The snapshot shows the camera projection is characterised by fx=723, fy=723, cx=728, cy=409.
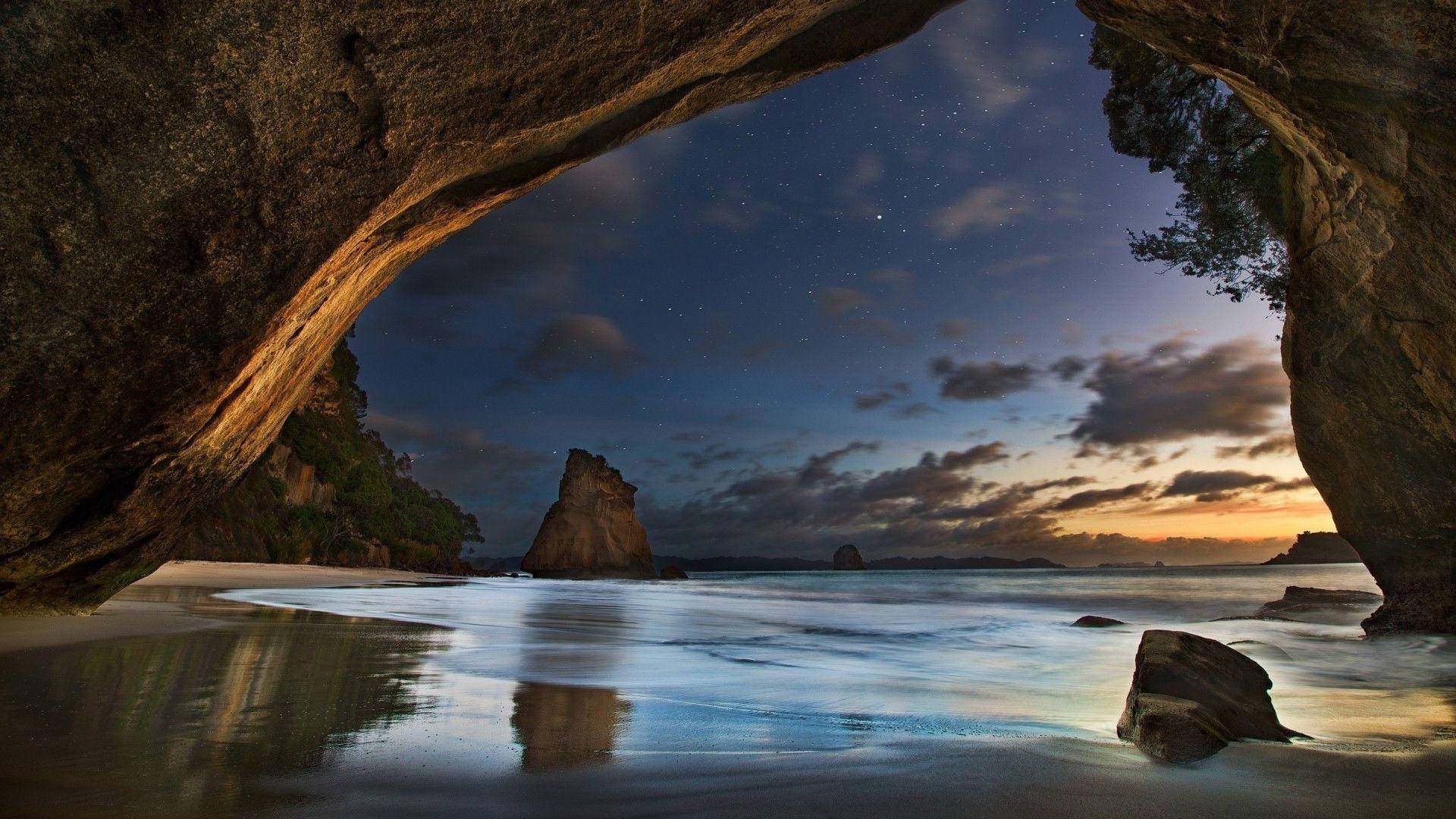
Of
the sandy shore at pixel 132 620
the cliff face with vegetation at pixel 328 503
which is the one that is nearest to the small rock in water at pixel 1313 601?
the sandy shore at pixel 132 620

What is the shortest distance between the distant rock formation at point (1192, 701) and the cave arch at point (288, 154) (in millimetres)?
4005

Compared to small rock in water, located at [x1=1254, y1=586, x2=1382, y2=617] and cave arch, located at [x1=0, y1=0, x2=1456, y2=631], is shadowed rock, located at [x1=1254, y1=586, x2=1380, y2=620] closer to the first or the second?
small rock in water, located at [x1=1254, y1=586, x2=1382, y2=617]

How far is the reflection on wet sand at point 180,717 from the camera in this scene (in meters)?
2.15

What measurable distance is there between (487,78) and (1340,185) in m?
7.31

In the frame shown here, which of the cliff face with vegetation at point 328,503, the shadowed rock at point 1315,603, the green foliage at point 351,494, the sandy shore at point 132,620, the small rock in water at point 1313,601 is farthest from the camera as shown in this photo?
the green foliage at point 351,494

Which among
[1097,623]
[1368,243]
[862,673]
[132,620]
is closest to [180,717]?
[132,620]

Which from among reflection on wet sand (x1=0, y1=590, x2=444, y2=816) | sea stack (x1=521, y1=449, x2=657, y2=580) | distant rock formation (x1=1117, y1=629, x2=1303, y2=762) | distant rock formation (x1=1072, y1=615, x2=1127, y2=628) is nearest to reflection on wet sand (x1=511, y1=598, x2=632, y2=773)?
reflection on wet sand (x1=0, y1=590, x2=444, y2=816)

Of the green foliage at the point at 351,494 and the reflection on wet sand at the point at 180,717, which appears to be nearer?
the reflection on wet sand at the point at 180,717

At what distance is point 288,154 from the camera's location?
10.5ft

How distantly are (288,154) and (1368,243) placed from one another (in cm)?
851

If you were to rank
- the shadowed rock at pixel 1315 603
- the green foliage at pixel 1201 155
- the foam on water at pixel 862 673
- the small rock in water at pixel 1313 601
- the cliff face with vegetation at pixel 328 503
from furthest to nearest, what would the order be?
the cliff face with vegetation at pixel 328 503 < the small rock in water at pixel 1313 601 < the shadowed rock at pixel 1315 603 < the green foliage at pixel 1201 155 < the foam on water at pixel 862 673

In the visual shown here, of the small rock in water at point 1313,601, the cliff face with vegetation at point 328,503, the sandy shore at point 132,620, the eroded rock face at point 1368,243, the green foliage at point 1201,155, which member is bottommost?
the sandy shore at point 132,620

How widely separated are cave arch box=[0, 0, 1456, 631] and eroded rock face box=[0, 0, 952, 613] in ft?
0.03

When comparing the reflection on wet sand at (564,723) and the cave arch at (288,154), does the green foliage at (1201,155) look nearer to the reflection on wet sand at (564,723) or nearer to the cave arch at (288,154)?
the cave arch at (288,154)
